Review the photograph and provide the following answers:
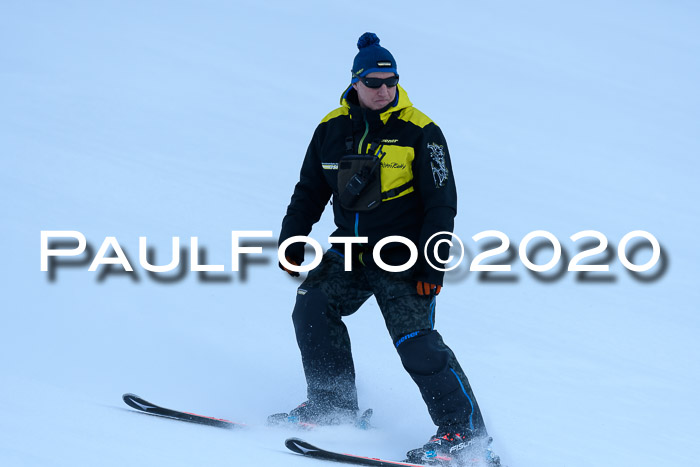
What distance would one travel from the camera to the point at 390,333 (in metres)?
4.37

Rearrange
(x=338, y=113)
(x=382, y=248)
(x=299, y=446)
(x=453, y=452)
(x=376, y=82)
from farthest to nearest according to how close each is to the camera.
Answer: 1. (x=338, y=113)
2. (x=382, y=248)
3. (x=376, y=82)
4. (x=453, y=452)
5. (x=299, y=446)

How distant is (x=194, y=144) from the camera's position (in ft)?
45.0

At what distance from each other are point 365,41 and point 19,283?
3681 millimetres

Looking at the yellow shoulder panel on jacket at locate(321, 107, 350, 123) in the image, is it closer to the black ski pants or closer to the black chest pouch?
the black chest pouch

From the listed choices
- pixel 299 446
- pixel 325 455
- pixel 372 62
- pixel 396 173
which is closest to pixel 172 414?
pixel 299 446

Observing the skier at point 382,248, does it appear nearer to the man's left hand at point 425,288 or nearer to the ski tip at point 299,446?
the man's left hand at point 425,288

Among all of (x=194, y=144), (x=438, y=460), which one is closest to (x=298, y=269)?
(x=438, y=460)

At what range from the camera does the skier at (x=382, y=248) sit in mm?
4188

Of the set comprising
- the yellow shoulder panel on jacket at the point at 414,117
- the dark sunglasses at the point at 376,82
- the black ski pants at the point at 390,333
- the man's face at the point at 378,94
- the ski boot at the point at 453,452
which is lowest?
the ski boot at the point at 453,452

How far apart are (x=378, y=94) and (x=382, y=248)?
728 millimetres

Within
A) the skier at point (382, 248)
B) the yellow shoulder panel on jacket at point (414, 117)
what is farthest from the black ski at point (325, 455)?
the yellow shoulder panel on jacket at point (414, 117)

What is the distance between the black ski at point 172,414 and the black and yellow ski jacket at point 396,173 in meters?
0.87

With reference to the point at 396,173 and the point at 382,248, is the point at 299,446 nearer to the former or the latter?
the point at 382,248

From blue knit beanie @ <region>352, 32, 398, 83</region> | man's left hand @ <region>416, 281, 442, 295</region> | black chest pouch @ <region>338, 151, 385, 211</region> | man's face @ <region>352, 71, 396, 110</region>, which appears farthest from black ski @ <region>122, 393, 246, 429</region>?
blue knit beanie @ <region>352, 32, 398, 83</region>
